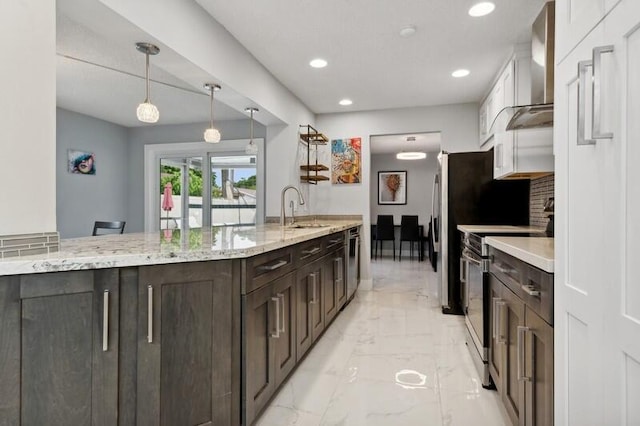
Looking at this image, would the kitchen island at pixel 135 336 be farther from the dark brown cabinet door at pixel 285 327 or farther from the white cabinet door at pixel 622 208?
the white cabinet door at pixel 622 208

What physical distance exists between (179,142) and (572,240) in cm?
541

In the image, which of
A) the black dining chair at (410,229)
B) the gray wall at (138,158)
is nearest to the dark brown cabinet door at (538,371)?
the gray wall at (138,158)

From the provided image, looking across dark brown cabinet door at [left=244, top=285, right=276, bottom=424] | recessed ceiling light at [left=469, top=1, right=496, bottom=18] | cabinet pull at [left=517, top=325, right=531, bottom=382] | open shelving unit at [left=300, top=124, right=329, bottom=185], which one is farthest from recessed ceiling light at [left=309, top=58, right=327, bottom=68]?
cabinet pull at [left=517, top=325, right=531, bottom=382]

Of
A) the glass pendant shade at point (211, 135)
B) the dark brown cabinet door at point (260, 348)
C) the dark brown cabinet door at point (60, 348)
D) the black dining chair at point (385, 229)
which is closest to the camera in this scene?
the dark brown cabinet door at point (60, 348)

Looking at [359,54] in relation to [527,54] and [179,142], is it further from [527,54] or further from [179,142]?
[179,142]

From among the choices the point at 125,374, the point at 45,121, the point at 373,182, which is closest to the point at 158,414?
the point at 125,374

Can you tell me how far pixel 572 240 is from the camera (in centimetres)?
103

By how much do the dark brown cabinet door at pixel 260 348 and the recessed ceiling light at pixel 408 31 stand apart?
2193 millimetres

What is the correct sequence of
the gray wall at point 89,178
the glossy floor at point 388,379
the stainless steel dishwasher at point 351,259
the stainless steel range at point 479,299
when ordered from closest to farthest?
the glossy floor at point 388,379 → the stainless steel range at point 479,299 → the stainless steel dishwasher at point 351,259 → the gray wall at point 89,178

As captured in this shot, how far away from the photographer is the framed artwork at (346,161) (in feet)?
15.9

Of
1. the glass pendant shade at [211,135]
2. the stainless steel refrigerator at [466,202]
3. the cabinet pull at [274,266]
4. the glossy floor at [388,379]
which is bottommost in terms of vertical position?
the glossy floor at [388,379]

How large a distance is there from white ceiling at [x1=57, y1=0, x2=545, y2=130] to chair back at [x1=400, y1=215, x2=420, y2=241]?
3397 mm

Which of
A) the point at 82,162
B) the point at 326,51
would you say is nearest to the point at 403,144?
the point at 326,51

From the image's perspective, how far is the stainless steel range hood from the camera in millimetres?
2057
